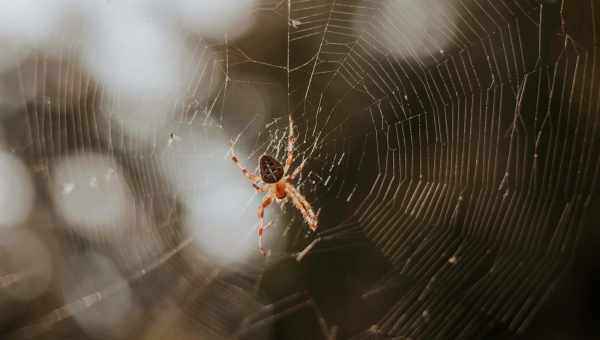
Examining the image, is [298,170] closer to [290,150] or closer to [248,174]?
[290,150]

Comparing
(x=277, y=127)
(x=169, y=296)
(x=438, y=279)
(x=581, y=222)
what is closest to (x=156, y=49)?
(x=277, y=127)

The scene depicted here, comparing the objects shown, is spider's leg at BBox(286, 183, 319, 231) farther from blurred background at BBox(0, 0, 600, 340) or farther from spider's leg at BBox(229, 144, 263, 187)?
spider's leg at BBox(229, 144, 263, 187)

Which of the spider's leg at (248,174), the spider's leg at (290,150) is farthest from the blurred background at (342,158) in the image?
the spider's leg at (248,174)

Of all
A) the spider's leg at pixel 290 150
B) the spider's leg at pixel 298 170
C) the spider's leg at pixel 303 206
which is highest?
the spider's leg at pixel 290 150

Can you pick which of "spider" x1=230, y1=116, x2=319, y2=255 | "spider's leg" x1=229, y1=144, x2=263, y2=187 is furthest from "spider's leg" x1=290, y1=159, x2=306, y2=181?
"spider's leg" x1=229, y1=144, x2=263, y2=187

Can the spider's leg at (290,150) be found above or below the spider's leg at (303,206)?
above

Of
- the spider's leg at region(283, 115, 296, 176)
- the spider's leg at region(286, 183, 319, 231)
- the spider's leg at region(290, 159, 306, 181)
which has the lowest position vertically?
the spider's leg at region(286, 183, 319, 231)

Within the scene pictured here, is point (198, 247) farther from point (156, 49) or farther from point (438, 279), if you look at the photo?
point (438, 279)

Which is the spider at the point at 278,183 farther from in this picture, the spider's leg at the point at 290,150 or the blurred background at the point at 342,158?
the blurred background at the point at 342,158
